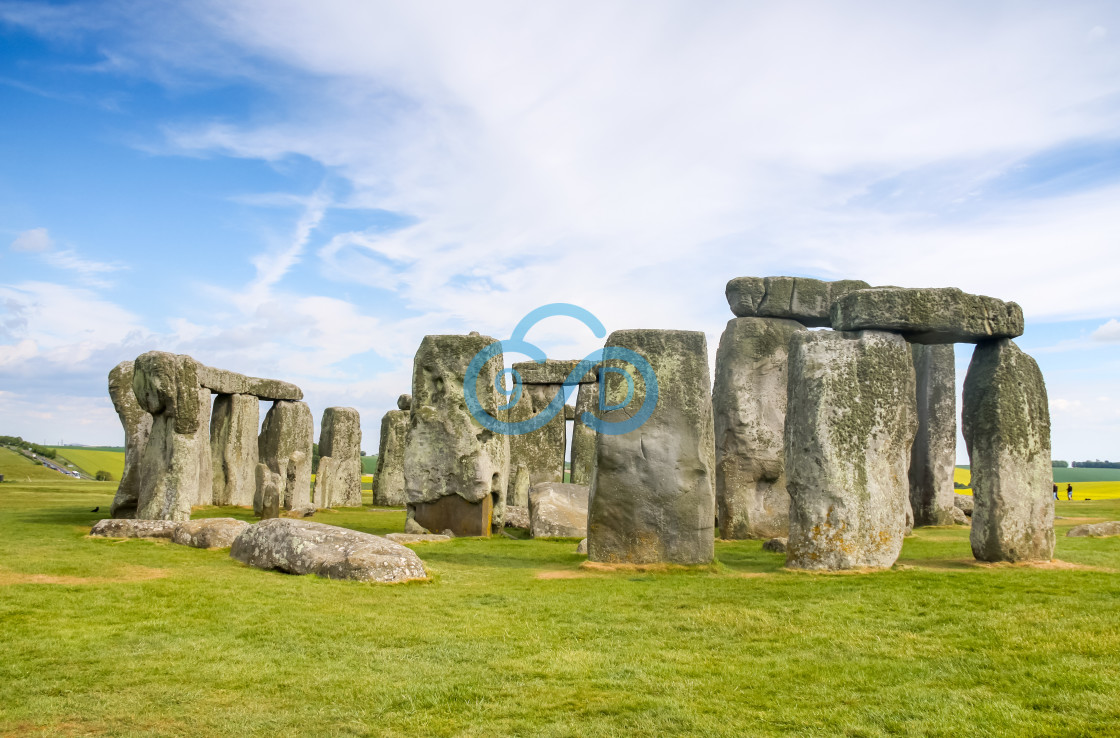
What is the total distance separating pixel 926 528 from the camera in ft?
54.1

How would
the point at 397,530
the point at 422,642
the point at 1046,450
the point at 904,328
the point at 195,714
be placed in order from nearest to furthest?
the point at 195,714 → the point at 422,642 → the point at 904,328 → the point at 1046,450 → the point at 397,530

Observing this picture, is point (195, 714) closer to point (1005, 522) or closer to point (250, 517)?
point (1005, 522)

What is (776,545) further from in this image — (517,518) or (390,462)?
(390,462)

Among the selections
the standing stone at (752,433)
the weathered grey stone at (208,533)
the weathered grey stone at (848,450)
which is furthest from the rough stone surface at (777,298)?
the weathered grey stone at (208,533)

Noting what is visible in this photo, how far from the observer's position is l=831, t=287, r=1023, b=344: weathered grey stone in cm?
948

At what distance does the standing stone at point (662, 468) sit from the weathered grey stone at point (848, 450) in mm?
1016

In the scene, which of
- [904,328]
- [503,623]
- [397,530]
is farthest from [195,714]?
[397,530]

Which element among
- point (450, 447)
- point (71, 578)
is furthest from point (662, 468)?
point (71, 578)

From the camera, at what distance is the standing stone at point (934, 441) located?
56.1ft

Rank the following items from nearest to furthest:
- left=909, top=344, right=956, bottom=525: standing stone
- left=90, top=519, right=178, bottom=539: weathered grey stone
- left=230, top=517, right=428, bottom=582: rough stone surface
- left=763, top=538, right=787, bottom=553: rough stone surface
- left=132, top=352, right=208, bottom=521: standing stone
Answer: left=230, top=517, right=428, bottom=582: rough stone surface, left=90, top=519, right=178, bottom=539: weathered grey stone, left=763, top=538, right=787, bottom=553: rough stone surface, left=132, top=352, right=208, bottom=521: standing stone, left=909, top=344, right=956, bottom=525: standing stone

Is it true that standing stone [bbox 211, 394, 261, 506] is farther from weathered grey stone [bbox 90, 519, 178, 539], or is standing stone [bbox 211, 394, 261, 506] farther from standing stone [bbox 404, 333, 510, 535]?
weathered grey stone [bbox 90, 519, 178, 539]

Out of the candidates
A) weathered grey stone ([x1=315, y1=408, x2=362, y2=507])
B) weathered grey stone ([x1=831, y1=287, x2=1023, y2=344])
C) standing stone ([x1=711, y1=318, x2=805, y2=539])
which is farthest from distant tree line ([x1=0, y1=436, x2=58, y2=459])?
weathered grey stone ([x1=831, y1=287, x2=1023, y2=344])

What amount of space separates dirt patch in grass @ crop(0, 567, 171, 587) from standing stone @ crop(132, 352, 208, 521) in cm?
387

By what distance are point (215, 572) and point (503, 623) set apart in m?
3.78
